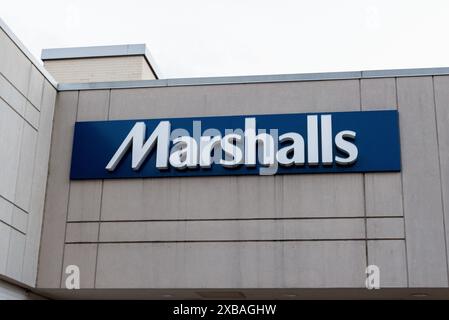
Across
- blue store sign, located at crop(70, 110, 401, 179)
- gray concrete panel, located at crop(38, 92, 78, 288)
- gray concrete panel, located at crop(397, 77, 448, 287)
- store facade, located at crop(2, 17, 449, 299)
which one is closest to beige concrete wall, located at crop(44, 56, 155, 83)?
gray concrete panel, located at crop(38, 92, 78, 288)

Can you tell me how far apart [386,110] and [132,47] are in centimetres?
704

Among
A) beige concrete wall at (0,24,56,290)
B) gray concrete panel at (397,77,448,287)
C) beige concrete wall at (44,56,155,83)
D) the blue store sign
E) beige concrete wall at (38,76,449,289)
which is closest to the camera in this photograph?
beige concrete wall at (0,24,56,290)

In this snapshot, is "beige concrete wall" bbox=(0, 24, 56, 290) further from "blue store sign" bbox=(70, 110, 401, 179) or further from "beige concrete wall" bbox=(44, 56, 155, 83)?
"beige concrete wall" bbox=(44, 56, 155, 83)

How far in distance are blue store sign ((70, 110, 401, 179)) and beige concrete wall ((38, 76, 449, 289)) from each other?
0.16m

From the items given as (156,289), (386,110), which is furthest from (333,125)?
(156,289)

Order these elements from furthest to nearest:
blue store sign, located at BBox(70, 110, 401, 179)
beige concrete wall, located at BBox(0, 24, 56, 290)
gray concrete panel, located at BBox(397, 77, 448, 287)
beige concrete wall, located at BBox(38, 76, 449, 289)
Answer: blue store sign, located at BBox(70, 110, 401, 179)
beige concrete wall, located at BBox(38, 76, 449, 289)
gray concrete panel, located at BBox(397, 77, 448, 287)
beige concrete wall, located at BBox(0, 24, 56, 290)

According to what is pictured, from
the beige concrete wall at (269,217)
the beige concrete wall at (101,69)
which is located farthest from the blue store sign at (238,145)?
the beige concrete wall at (101,69)

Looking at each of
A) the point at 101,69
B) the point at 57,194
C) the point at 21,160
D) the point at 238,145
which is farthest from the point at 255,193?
the point at 101,69

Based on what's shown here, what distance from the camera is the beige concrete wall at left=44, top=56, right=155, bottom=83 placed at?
53.7 feet

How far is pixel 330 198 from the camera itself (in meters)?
11.4

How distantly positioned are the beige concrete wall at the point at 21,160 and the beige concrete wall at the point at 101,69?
170 inches

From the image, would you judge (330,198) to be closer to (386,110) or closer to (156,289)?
(386,110)

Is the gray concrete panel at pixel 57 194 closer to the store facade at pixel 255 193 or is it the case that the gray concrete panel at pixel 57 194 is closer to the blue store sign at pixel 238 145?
the store facade at pixel 255 193
